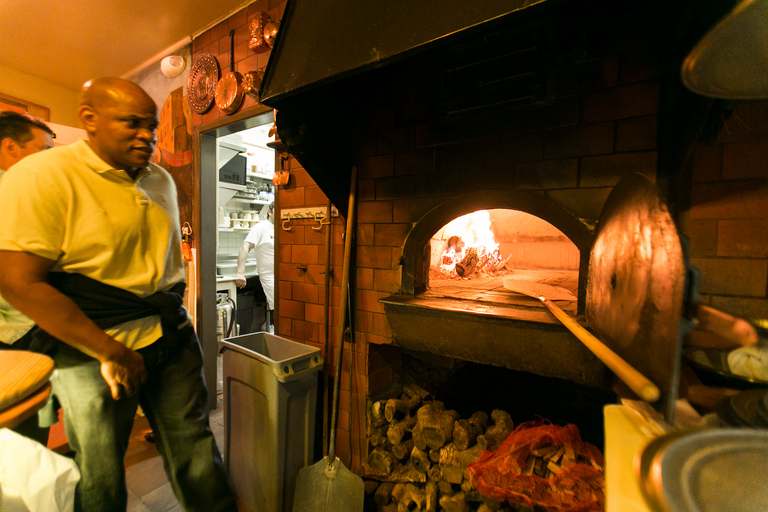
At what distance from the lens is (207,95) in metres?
2.70

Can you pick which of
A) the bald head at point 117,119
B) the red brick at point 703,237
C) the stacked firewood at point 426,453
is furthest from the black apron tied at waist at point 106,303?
the red brick at point 703,237

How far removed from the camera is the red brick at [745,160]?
3.33ft

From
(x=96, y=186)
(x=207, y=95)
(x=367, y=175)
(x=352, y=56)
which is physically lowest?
(x=96, y=186)

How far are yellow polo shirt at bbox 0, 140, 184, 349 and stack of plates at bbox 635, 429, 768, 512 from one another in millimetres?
1683

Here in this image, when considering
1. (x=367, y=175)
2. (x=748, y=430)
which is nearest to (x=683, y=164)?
(x=748, y=430)

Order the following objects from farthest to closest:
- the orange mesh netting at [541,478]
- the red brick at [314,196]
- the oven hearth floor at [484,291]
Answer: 1. the red brick at [314,196]
2. the oven hearth floor at [484,291]
3. the orange mesh netting at [541,478]

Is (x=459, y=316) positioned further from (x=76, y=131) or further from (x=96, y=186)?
(x=76, y=131)

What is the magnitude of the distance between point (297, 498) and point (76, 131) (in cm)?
354

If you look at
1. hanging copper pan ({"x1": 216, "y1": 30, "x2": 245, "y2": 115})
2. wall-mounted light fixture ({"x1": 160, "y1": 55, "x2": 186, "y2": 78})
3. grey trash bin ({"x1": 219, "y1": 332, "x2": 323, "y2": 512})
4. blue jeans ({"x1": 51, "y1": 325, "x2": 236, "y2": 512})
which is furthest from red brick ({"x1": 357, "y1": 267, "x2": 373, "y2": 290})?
wall-mounted light fixture ({"x1": 160, "y1": 55, "x2": 186, "y2": 78})

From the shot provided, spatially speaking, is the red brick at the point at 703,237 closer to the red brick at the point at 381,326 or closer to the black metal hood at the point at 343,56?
the black metal hood at the point at 343,56

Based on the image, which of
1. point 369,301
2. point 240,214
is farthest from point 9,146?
point 240,214

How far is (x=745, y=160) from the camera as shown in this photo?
1036mm

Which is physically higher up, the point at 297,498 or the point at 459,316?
the point at 459,316

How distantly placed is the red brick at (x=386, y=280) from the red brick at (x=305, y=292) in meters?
0.55
